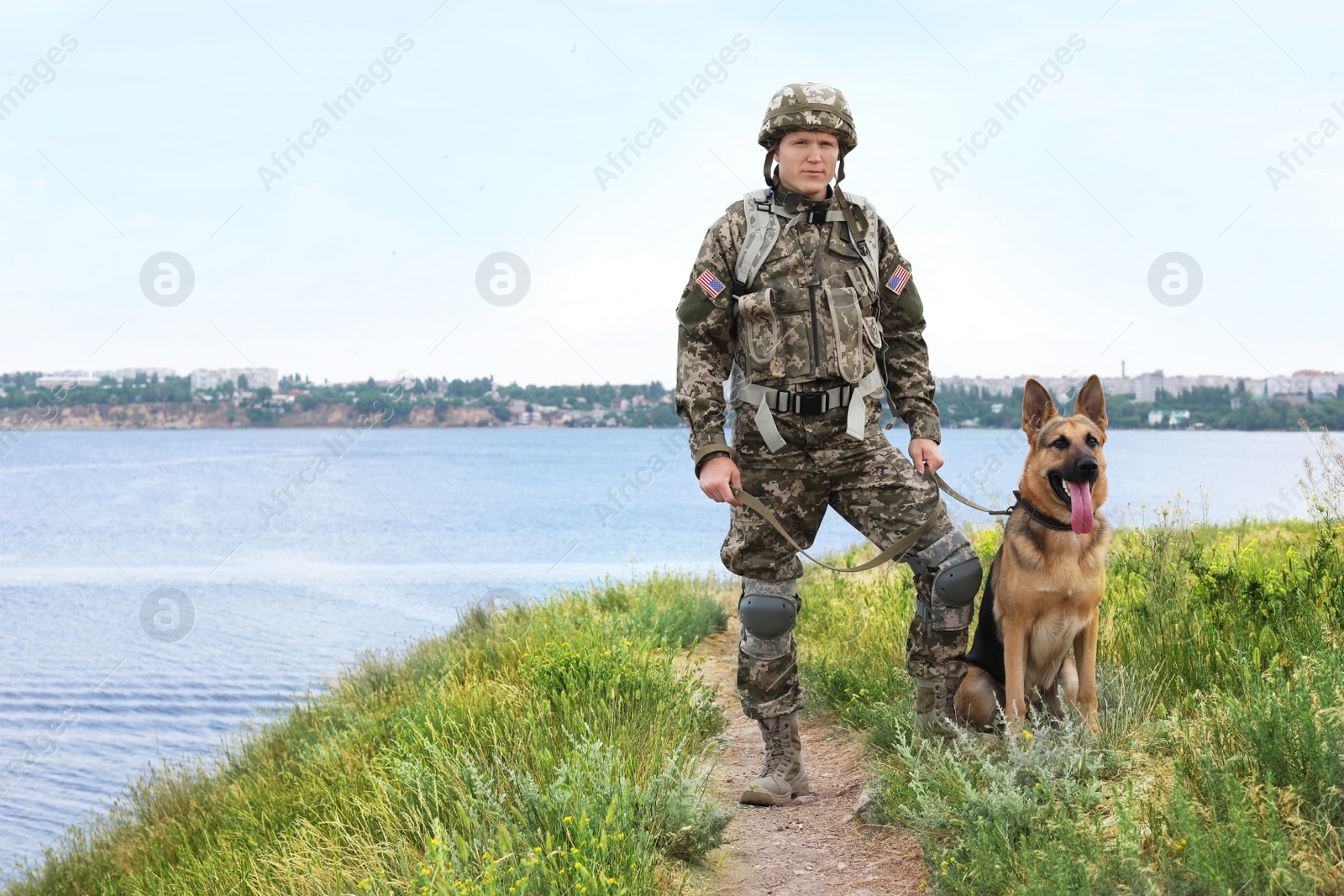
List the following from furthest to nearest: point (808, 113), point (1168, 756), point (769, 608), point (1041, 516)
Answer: point (769, 608) < point (808, 113) < point (1041, 516) < point (1168, 756)

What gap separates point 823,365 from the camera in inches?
151

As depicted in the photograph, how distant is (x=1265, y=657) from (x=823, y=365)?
2.40 metres

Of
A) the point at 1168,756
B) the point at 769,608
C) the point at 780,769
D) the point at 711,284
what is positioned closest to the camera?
the point at 1168,756

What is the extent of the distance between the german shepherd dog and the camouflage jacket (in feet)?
1.66

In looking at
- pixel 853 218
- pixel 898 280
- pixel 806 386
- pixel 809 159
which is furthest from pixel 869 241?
pixel 806 386

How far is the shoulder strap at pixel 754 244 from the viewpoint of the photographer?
12.9 ft

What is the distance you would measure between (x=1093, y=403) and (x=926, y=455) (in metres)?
0.70

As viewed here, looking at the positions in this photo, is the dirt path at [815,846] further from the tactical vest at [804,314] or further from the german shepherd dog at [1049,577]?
the tactical vest at [804,314]

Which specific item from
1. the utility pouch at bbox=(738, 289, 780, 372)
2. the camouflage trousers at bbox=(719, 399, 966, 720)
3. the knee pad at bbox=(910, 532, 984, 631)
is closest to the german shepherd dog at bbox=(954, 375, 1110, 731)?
the knee pad at bbox=(910, 532, 984, 631)

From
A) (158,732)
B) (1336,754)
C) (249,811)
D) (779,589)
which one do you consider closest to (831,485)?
(779,589)

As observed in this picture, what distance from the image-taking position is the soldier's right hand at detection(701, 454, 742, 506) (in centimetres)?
379

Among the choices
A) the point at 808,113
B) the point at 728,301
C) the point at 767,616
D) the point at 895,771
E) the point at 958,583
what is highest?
the point at 808,113

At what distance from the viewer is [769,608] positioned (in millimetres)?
4047

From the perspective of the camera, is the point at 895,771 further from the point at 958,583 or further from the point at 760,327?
the point at 760,327
